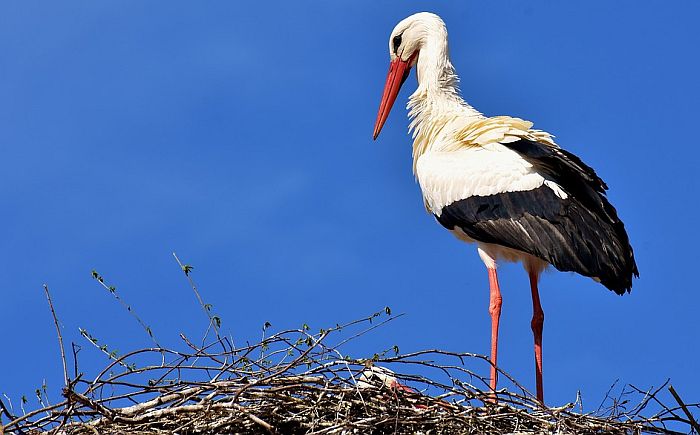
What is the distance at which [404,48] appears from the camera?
356 inches

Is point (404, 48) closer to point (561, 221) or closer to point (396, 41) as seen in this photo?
point (396, 41)

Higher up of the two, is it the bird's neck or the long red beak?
the long red beak

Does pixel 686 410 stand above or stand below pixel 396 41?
below

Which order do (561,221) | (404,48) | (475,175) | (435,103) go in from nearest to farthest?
1. (561,221)
2. (475,175)
3. (435,103)
4. (404,48)

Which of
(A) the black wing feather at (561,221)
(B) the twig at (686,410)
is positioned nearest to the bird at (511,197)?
(A) the black wing feather at (561,221)

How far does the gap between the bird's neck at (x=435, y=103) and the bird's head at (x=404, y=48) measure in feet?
0.33

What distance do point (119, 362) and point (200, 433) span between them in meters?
0.50

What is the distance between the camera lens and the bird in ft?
24.5

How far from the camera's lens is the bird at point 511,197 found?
7.45 meters

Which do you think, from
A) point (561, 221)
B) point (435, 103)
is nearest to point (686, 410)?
point (561, 221)

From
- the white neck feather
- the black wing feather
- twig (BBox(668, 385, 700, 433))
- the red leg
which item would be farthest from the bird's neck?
twig (BBox(668, 385, 700, 433))

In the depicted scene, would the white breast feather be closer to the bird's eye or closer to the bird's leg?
the bird's leg

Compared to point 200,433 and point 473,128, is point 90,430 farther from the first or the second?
point 473,128

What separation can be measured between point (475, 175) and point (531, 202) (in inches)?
16.5
